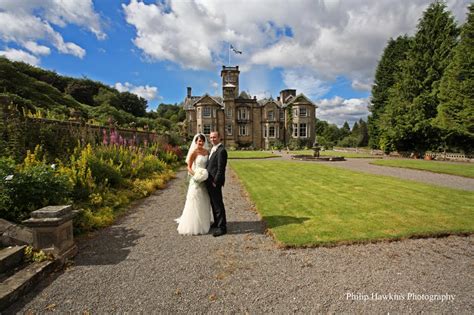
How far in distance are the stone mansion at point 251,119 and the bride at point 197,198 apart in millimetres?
39154

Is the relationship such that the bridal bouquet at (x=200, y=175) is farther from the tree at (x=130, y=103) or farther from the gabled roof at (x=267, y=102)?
the tree at (x=130, y=103)

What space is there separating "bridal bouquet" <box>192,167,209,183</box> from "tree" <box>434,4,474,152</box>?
26385mm

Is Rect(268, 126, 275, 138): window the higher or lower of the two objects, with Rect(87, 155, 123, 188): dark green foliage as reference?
higher

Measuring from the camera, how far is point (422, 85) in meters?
28.0

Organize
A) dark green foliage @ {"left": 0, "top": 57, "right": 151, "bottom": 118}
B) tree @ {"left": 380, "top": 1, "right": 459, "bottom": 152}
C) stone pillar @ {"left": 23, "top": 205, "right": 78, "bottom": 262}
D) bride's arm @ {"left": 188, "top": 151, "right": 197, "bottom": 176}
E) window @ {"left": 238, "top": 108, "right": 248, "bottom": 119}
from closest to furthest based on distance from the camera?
1. stone pillar @ {"left": 23, "top": 205, "right": 78, "bottom": 262}
2. bride's arm @ {"left": 188, "top": 151, "right": 197, "bottom": 176}
3. tree @ {"left": 380, "top": 1, "right": 459, "bottom": 152}
4. dark green foliage @ {"left": 0, "top": 57, "right": 151, "bottom": 118}
5. window @ {"left": 238, "top": 108, "right": 248, "bottom": 119}

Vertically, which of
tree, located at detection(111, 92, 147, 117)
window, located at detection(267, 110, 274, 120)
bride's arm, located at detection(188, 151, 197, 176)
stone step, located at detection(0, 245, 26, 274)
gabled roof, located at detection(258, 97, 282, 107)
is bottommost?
stone step, located at detection(0, 245, 26, 274)

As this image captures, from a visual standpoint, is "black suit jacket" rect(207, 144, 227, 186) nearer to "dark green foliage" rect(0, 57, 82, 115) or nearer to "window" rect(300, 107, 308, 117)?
"dark green foliage" rect(0, 57, 82, 115)

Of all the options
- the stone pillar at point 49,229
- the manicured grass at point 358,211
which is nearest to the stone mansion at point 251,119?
the manicured grass at point 358,211

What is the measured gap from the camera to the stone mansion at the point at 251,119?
4438 cm

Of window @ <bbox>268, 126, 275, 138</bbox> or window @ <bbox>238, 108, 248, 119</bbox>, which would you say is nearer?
window @ <bbox>238, 108, 248, 119</bbox>

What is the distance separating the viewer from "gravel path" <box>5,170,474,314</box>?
9.05ft

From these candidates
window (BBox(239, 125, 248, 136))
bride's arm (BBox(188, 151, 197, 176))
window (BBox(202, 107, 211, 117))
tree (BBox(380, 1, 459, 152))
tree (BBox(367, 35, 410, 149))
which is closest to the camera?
bride's arm (BBox(188, 151, 197, 176))

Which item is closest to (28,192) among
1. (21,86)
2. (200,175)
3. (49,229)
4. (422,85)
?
(49,229)

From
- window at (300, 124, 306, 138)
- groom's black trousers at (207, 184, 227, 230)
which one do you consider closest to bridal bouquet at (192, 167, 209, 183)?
groom's black trousers at (207, 184, 227, 230)
